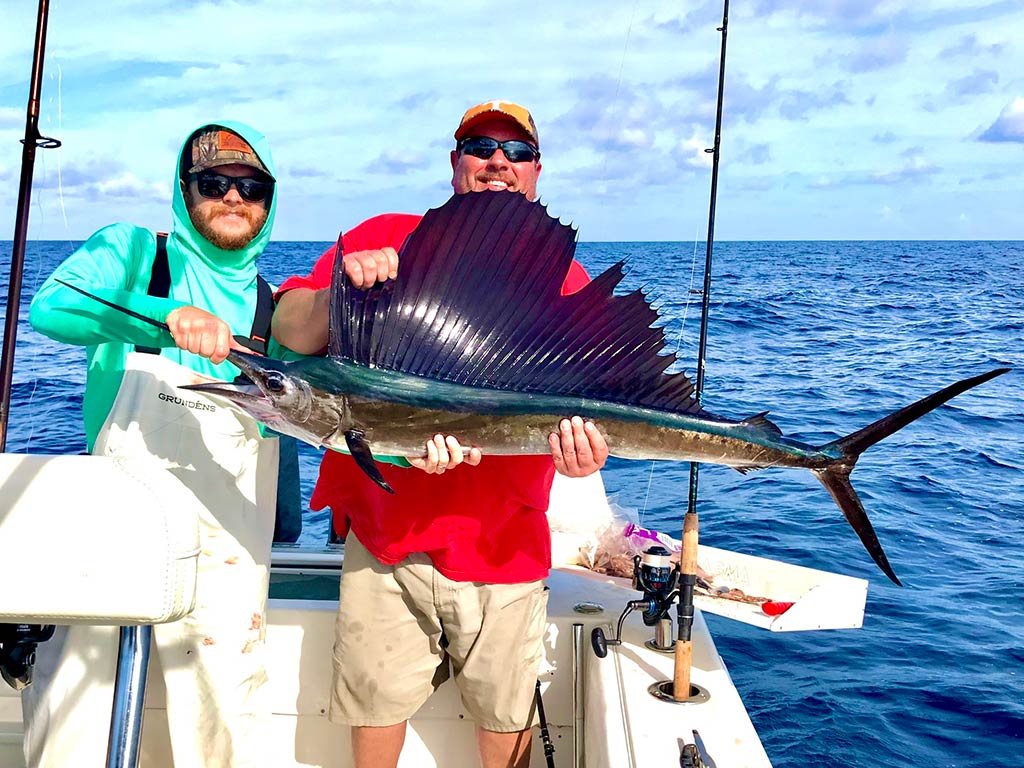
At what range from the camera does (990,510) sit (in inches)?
266

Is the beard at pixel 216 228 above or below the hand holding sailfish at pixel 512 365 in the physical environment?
above

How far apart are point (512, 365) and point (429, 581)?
0.54 meters

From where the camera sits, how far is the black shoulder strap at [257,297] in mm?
2033

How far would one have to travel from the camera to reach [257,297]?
222 cm

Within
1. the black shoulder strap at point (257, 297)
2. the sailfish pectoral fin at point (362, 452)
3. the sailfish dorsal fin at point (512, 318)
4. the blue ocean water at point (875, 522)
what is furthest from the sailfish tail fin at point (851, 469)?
the black shoulder strap at point (257, 297)

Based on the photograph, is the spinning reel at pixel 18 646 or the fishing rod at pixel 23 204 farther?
the fishing rod at pixel 23 204

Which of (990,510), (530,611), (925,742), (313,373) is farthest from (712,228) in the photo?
(990,510)

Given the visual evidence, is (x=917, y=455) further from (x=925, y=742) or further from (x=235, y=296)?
(x=235, y=296)

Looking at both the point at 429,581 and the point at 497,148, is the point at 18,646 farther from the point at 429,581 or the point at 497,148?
the point at 497,148

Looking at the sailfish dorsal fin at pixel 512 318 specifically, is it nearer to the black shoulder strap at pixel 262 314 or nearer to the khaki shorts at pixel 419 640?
the black shoulder strap at pixel 262 314

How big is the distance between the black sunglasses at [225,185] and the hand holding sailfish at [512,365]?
0.51 m

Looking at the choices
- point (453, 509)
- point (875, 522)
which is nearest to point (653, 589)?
point (453, 509)

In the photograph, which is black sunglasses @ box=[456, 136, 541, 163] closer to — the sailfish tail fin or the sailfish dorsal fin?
the sailfish dorsal fin

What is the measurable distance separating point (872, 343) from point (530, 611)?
13.7 meters
